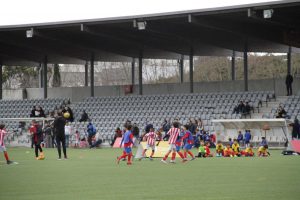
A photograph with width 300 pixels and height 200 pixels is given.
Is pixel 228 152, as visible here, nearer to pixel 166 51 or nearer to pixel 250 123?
pixel 250 123

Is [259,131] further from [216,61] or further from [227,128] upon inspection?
[216,61]

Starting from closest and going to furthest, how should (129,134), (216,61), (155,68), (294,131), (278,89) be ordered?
(129,134), (294,131), (278,89), (216,61), (155,68)

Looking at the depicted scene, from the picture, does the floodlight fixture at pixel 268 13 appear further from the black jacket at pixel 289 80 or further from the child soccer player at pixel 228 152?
the black jacket at pixel 289 80

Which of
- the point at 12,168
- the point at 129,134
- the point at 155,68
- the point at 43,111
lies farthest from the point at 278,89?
the point at 155,68

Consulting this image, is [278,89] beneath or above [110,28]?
beneath

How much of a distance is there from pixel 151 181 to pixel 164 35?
2766 cm

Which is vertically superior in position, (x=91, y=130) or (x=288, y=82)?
(x=288, y=82)

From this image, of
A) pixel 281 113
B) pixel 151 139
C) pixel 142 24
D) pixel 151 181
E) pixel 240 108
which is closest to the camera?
pixel 151 181

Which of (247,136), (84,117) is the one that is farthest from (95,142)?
(247,136)

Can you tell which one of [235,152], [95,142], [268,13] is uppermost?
[268,13]

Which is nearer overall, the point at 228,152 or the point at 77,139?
the point at 228,152

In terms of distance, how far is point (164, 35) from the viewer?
45.2 m

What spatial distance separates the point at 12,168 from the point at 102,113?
86.1 feet

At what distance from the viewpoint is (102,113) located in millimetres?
49875
